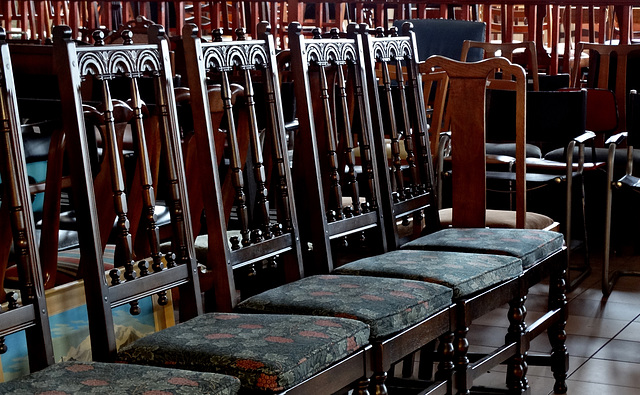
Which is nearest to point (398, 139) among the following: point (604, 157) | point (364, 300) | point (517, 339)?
point (517, 339)

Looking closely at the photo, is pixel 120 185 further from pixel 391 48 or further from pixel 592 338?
pixel 592 338

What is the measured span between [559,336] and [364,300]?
3.22 feet

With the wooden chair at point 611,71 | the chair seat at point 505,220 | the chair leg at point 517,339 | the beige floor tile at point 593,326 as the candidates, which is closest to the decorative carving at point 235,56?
the chair leg at point 517,339

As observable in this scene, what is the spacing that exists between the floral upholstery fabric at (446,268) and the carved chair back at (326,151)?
12 centimetres

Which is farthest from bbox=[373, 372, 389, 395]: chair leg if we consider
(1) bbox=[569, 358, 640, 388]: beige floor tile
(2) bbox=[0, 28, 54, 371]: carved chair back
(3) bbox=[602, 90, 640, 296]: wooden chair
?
(3) bbox=[602, 90, 640, 296]: wooden chair

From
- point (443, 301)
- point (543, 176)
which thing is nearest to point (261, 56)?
point (443, 301)

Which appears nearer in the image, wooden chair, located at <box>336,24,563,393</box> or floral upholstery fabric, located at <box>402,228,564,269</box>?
wooden chair, located at <box>336,24,563,393</box>

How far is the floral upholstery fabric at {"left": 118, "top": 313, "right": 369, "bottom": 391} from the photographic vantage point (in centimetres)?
168

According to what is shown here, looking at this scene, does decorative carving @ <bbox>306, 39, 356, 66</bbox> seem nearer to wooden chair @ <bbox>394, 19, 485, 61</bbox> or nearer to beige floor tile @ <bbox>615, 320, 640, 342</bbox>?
beige floor tile @ <bbox>615, 320, 640, 342</bbox>

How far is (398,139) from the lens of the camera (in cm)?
286

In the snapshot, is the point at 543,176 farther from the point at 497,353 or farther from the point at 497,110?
the point at 497,353

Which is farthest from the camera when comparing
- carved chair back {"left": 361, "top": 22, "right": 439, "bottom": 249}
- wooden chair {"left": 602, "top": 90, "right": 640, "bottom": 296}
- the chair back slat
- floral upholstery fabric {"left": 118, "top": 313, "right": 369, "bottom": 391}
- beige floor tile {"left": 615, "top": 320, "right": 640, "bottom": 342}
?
wooden chair {"left": 602, "top": 90, "right": 640, "bottom": 296}

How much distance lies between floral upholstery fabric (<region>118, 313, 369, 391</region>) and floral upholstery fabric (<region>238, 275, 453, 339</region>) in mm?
73

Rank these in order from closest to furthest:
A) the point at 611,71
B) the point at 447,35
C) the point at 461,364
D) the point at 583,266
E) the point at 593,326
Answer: the point at 461,364 < the point at 593,326 < the point at 583,266 < the point at 611,71 < the point at 447,35
